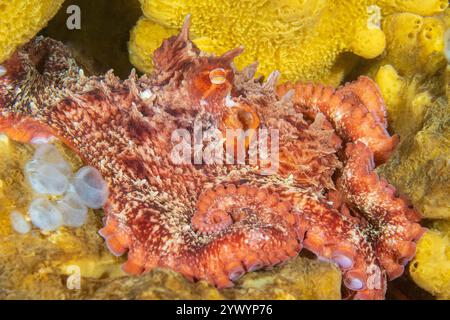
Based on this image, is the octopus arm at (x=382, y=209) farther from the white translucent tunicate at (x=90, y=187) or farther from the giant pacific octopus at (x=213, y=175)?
the white translucent tunicate at (x=90, y=187)

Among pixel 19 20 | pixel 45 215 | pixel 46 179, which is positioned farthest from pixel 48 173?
pixel 19 20

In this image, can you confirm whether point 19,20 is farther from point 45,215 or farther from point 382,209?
point 382,209

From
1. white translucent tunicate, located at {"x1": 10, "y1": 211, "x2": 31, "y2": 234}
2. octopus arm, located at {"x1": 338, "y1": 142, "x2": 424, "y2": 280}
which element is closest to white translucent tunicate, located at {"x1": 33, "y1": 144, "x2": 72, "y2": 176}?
white translucent tunicate, located at {"x1": 10, "y1": 211, "x2": 31, "y2": 234}

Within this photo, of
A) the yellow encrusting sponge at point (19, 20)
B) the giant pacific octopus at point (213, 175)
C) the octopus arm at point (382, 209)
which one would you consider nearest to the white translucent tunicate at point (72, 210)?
the giant pacific octopus at point (213, 175)

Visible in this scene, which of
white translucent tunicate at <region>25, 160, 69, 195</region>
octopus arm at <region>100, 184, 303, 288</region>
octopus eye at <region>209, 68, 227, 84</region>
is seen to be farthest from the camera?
octopus eye at <region>209, 68, 227, 84</region>

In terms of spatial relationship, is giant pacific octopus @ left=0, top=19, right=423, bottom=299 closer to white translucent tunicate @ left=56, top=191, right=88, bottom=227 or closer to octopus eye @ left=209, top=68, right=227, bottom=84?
octopus eye @ left=209, top=68, right=227, bottom=84

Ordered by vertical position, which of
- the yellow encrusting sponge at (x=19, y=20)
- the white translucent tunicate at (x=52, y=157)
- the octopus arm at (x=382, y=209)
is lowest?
the octopus arm at (x=382, y=209)
